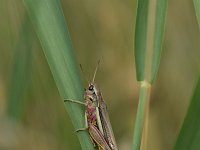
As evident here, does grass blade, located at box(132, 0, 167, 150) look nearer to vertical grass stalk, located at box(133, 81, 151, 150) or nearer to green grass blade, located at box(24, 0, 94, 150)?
vertical grass stalk, located at box(133, 81, 151, 150)

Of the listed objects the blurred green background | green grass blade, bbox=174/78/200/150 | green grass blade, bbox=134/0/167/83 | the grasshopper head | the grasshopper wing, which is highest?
the blurred green background

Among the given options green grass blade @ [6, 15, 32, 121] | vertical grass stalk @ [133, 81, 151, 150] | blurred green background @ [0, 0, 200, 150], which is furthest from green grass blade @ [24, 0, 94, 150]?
blurred green background @ [0, 0, 200, 150]

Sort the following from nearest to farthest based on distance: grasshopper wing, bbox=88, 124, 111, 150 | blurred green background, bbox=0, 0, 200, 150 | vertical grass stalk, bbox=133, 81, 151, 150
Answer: vertical grass stalk, bbox=133, 81, 151, 150, grasshopper wing, bbox=88, 124, 111, 150, blurred green background, bbox=0, 0, 200, 150

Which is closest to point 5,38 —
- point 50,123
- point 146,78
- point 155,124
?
point 50,123

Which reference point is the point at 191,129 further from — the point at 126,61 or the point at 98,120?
the point at 126,61

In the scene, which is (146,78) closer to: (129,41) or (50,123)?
(50,123)

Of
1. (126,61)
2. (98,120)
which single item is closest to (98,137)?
(98,120)
